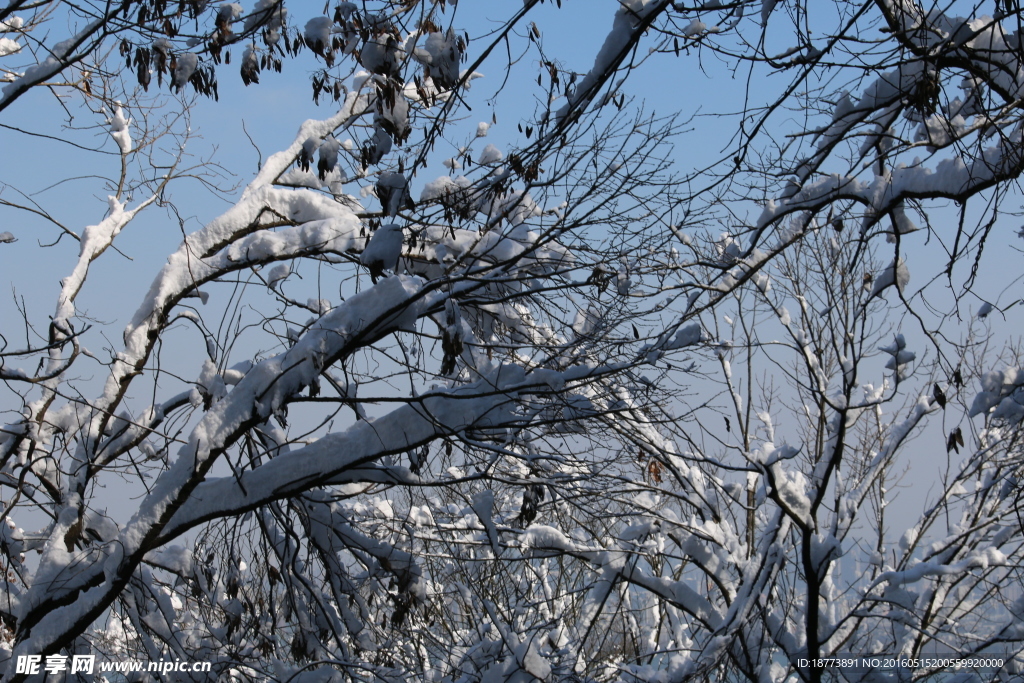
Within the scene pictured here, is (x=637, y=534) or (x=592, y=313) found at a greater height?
(x=592, y=313)

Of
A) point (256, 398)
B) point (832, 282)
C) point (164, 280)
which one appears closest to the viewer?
point (256, 398)

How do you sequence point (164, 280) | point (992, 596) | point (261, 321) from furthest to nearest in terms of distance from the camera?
point (992, 596) → point (164, 280) → point (261, 321)

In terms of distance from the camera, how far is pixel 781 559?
22.1 ft

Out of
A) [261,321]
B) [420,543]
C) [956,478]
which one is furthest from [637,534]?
[956,478]

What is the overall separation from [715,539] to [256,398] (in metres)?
5.30

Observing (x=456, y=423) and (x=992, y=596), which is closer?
(x=456, y=423)

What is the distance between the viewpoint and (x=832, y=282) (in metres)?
10.2

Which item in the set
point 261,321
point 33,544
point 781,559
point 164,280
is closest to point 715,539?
point 781,559

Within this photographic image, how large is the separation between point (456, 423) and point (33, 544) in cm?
458

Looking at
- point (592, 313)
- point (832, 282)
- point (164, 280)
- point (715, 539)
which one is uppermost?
point (832, 282)

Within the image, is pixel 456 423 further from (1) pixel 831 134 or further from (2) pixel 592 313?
(1) pixel 831 134

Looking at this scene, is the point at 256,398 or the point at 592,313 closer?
the point at 256,398

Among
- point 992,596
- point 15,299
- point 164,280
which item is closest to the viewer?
point 15,299

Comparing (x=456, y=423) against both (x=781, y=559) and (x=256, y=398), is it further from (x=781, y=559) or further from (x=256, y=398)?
(x=781, y=559)
